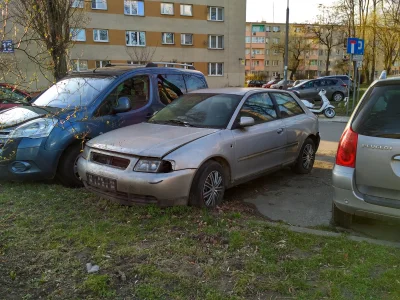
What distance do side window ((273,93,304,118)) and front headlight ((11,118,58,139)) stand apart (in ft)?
11.4

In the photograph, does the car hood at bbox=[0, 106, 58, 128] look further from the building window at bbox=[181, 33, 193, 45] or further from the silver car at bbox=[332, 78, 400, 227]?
the building window at bbox=[181, 33, 193, 45]

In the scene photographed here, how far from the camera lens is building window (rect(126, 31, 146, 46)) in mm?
34062

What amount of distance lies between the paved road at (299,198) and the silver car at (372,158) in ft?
1.97

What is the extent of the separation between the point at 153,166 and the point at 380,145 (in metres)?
2.28

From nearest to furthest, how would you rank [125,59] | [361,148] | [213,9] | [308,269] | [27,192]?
[308,269] < [361,148] < [27,192] < [125,59] < [213,9]

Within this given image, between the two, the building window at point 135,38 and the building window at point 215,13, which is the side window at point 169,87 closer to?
the building window at point 135,38

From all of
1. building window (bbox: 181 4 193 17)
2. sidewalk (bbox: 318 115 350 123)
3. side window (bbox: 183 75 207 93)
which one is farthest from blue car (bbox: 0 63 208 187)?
building window (bbox: 181 4 193 17)

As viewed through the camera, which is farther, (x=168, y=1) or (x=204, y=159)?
(x=168, y=1)

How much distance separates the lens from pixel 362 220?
4.36m

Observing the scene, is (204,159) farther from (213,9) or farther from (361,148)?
(213,9)

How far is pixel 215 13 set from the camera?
121 feet

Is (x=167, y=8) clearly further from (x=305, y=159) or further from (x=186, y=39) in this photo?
(x=305, y=159)

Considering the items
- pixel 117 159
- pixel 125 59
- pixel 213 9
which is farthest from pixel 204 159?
A: pixel 213 9

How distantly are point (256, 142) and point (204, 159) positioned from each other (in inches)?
46.9
